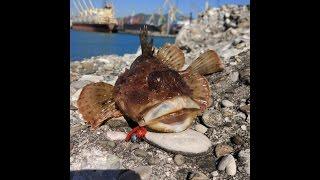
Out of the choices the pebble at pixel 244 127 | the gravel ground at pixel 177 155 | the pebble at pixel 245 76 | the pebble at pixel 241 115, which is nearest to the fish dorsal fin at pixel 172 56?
the gravel ground at pixel 177 155

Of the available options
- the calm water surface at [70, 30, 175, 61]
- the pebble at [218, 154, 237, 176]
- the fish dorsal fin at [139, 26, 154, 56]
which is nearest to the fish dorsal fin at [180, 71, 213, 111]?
the fish dorsal fin at [139, 26, 154, 56]

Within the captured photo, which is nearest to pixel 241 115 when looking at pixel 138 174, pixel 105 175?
pixel 138 174

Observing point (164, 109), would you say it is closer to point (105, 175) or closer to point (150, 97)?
point (150, 97)

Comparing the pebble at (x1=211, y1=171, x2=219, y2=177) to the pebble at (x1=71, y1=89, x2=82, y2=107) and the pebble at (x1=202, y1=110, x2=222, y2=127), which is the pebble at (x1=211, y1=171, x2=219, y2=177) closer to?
the pebble at (x1=202, y1=110, x2=222, y2=127)

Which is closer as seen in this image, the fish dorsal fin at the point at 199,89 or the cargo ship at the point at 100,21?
the fish dorsal fin at the point at 199,89

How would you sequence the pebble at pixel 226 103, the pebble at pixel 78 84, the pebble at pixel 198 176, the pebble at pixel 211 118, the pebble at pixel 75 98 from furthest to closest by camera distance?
the pebble at pixel 78 84 < the pebble at pixel 75 98 < the pebble at pixel 226 103 < the pebble at pixel 211 118 < the pebble at pixel 198 176

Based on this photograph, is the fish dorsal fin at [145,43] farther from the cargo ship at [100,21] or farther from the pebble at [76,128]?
the cargo ship at [100,21]
